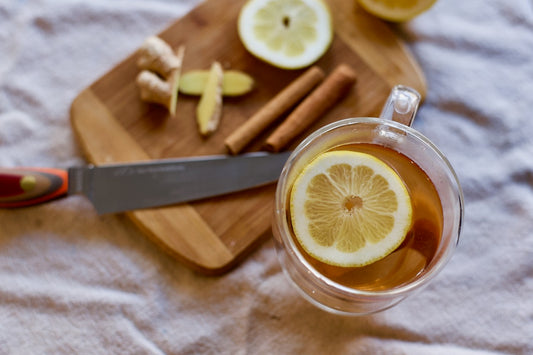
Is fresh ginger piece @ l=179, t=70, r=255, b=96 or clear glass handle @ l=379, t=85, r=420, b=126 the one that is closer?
clear glass handle @ l=379, t=85, r=420, b=126

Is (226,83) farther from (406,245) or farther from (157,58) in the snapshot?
(406,245)

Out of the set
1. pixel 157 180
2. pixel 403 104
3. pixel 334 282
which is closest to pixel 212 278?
pixel 157 180

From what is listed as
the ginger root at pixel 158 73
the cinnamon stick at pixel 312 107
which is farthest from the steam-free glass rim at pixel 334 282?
the ginger root at pixel 158 73

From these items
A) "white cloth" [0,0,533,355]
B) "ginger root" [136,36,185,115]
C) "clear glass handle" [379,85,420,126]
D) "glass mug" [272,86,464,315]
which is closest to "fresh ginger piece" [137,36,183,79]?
"ginger root" [136,36,185,115]

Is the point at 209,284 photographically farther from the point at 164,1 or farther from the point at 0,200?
the point at 164,1

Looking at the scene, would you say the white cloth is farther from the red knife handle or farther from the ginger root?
the ginger root

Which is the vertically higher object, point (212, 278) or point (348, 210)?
point (348, 210)

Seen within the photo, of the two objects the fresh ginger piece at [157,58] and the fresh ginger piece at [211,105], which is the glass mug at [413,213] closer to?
the fresh ginger piece at [211,105]
